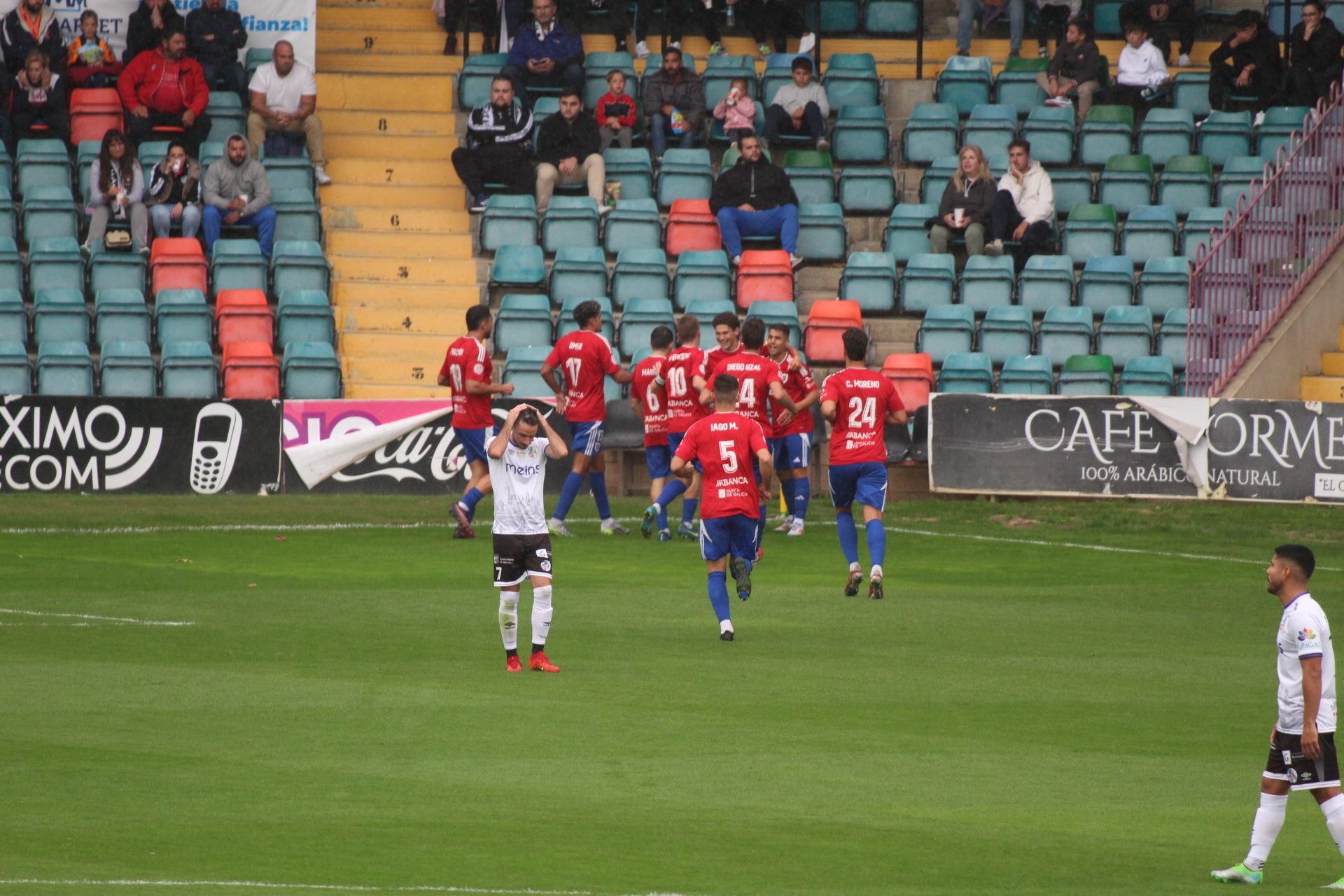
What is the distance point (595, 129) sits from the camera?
82.5 ft

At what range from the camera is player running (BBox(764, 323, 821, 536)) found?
1833 cm

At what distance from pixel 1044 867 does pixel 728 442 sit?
20.3 feet

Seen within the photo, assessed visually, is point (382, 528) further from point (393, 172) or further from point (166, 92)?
point (166, 92)

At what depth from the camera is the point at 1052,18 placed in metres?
28.5

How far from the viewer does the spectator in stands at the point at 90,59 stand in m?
25.3

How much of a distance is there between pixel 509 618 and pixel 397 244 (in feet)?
47.0

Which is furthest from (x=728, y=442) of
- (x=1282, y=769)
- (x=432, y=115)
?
(x=432, y=115)

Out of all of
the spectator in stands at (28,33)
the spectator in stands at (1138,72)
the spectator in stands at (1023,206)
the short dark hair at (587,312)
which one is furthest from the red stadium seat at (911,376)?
the spectator in stands at (28,33)

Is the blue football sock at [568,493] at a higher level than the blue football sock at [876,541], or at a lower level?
higher

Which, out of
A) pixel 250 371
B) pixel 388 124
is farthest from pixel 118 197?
pixel 388 124

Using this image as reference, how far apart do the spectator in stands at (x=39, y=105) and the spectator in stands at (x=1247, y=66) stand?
16133 millimetres

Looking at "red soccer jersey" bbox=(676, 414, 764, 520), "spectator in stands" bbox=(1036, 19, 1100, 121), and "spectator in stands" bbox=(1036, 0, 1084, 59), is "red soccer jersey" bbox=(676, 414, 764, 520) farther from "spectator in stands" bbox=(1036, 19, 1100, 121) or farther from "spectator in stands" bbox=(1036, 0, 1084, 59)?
"spectator in stands" bbox=(1036, 0, 1084, 59)

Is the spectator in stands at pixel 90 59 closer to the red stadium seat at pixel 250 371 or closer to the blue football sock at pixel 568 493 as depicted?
the red stadium seat at pixel 250 371

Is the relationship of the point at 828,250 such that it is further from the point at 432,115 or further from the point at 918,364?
the point at 432,115
